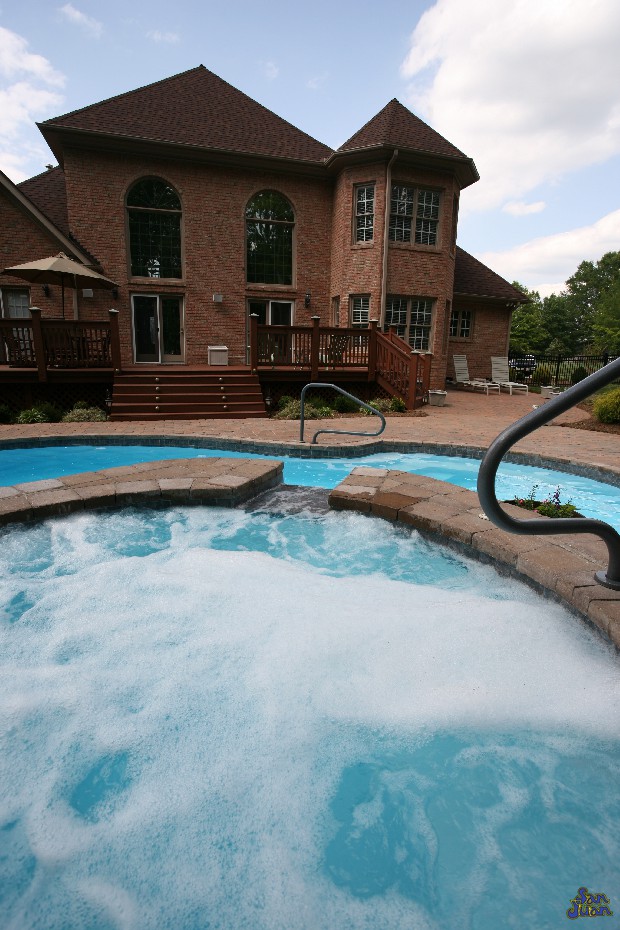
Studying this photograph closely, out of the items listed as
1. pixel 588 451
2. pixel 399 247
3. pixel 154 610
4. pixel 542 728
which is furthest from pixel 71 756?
pixel 399 247

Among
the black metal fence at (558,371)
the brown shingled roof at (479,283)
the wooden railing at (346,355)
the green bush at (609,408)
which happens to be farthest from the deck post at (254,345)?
the black metal fence at (558,371)

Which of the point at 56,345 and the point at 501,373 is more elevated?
the point at 56,345

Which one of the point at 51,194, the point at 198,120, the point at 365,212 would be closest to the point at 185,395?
the point at 365,212

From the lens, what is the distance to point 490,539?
12.9 feet

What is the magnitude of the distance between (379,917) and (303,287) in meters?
16.5

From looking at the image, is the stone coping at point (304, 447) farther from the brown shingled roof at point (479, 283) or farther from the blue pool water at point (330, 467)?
the brown shingled roof at point (479, 283)

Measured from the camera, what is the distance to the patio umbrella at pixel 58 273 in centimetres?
1058

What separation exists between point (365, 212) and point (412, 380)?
6624 millimetres

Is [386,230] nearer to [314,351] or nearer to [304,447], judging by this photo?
[314,351]

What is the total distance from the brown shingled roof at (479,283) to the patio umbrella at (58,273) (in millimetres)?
12888

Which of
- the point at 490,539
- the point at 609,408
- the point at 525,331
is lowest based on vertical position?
the point at 490,539

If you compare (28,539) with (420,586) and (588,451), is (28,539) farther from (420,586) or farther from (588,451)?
(588,451)

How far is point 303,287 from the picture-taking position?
53.4 feet

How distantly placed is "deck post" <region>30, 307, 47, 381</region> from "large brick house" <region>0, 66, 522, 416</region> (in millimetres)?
3826
